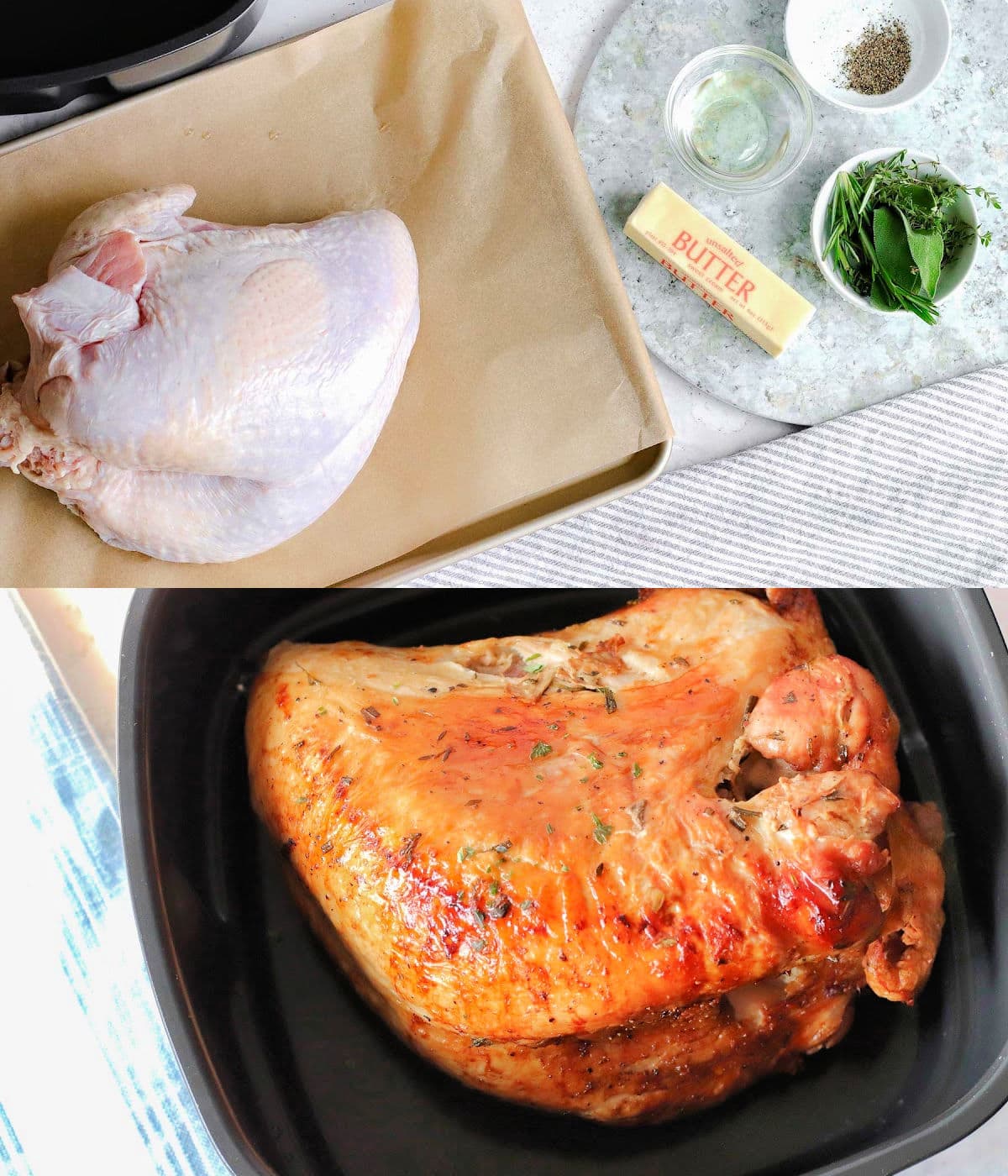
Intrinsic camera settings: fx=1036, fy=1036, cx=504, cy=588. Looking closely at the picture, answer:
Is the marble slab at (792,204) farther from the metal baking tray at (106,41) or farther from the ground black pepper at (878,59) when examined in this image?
the metal baking tray at (106,41)

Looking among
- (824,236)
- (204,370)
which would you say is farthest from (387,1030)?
(824,236)

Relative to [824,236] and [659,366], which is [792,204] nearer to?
[824,236]

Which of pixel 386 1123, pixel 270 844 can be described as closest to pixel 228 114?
pixel 270 844

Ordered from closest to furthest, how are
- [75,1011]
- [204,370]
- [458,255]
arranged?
[75,1011] → [204,370] → [458,255]

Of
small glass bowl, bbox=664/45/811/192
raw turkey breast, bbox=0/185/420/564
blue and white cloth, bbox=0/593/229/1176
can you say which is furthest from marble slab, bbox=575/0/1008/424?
blue and white cloth, bbox=0/593/229/1176

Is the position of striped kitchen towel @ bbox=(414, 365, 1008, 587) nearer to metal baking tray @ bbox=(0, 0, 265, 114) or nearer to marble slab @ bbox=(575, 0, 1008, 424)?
marble slab @ bbox=(575, 0, 1008, 424)

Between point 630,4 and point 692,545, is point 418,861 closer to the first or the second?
point 692,545

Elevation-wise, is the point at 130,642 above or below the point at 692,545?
above
